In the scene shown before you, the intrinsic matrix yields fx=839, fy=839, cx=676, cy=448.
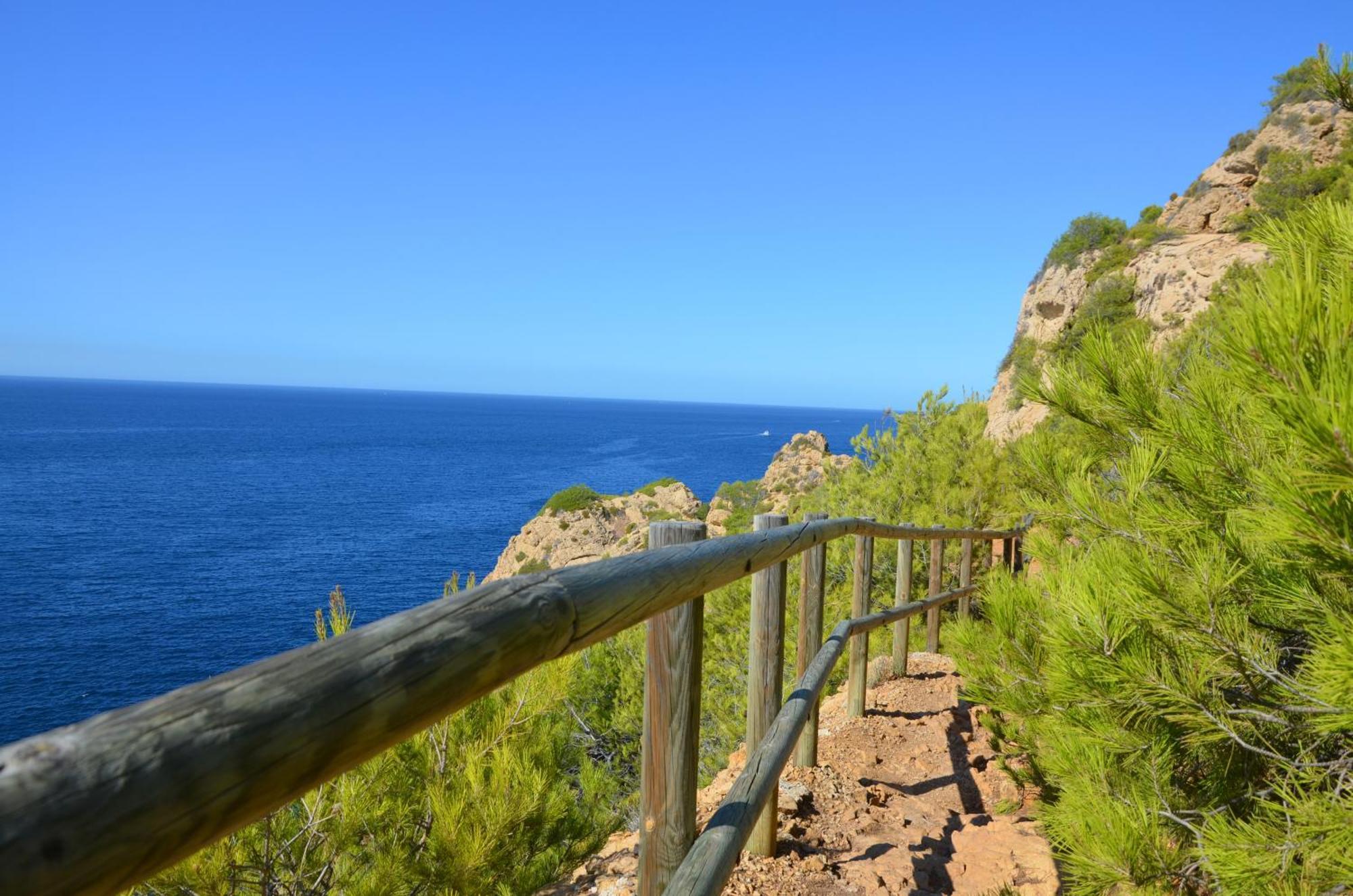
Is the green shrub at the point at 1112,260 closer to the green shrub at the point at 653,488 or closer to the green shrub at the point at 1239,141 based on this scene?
the green shrub at the point at 1239,141

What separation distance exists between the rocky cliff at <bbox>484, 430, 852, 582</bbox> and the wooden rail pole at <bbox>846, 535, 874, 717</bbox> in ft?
81.5

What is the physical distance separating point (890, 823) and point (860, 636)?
1.27 metres

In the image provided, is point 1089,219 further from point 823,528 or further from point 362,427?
point 362,427

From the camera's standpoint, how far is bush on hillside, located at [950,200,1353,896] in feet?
5.11

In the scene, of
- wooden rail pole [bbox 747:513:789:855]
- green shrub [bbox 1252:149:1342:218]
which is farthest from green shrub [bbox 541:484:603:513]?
wooden rail pole [bbox 747:513:789:855]

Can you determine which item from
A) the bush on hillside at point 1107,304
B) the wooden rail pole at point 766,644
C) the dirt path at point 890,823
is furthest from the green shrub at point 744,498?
the wooden rail pole at point 766,644

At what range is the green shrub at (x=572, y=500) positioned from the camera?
117 ft

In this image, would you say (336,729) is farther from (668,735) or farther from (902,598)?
(902,598)

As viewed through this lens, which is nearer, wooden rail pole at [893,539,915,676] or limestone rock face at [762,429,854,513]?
wooden rail pole at [893,539,915,676]

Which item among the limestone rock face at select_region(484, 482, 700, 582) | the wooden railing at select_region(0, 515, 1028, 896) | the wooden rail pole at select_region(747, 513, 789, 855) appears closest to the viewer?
the wooden railing at select_region(0, 515, 1028, 896)

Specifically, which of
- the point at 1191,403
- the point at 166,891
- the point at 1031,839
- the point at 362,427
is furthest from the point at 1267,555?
the point at 362,427

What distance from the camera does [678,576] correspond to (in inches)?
62.2

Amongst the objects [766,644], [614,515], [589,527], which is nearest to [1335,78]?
[766,644]

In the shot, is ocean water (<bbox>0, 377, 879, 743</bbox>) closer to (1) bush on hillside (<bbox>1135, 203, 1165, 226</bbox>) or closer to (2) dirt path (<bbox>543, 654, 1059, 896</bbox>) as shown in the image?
(2) dirt path (<bbox>543, 654, 1059, 896</bbox>)
